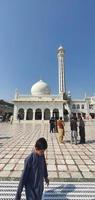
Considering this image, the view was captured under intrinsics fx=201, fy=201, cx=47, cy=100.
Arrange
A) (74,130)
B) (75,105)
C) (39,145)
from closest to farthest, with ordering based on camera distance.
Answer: (39,145)
(74,130)
(75,105)

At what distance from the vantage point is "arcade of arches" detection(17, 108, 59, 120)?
153 ft

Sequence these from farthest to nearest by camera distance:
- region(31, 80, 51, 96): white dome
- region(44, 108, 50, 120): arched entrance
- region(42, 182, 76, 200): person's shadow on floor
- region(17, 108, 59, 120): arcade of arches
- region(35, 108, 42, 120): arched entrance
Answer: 1. region(31, 80, 51, 96): white dome
2. region(44, 108, 50, 120): arched entrance
3. region(35, 108, 42, 120): arched entrance
4. region(17, 108, 59, 120): arcade of arches
5. region(42, 182, 76, 200): person's shadow on floor

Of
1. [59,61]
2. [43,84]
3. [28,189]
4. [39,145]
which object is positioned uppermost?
[59,61]

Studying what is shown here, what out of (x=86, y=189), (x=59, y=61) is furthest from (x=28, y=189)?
(x=59, y=61)

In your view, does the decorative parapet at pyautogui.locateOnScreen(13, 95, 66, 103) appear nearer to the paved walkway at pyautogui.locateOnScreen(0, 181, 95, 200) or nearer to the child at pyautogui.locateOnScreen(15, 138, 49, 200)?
the paved walkway at pyautogui.locateOnScreen(0, 181, 95, 200)

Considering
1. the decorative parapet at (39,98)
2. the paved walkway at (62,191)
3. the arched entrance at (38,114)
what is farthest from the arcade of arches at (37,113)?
the paved walkway at (62,191)

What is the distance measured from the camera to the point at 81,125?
10.8 metres

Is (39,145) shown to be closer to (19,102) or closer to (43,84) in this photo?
(19,102)

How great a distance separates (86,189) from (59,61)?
179 feet

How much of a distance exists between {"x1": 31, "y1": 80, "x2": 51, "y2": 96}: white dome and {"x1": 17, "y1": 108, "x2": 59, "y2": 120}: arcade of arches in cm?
581

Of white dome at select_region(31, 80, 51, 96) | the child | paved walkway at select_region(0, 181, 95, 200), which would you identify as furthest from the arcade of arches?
the child

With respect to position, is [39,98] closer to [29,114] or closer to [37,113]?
[37,113]

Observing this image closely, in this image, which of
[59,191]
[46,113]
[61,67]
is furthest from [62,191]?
[61,67]

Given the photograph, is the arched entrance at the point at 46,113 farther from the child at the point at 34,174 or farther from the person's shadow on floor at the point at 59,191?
the child at the point at 34,174
